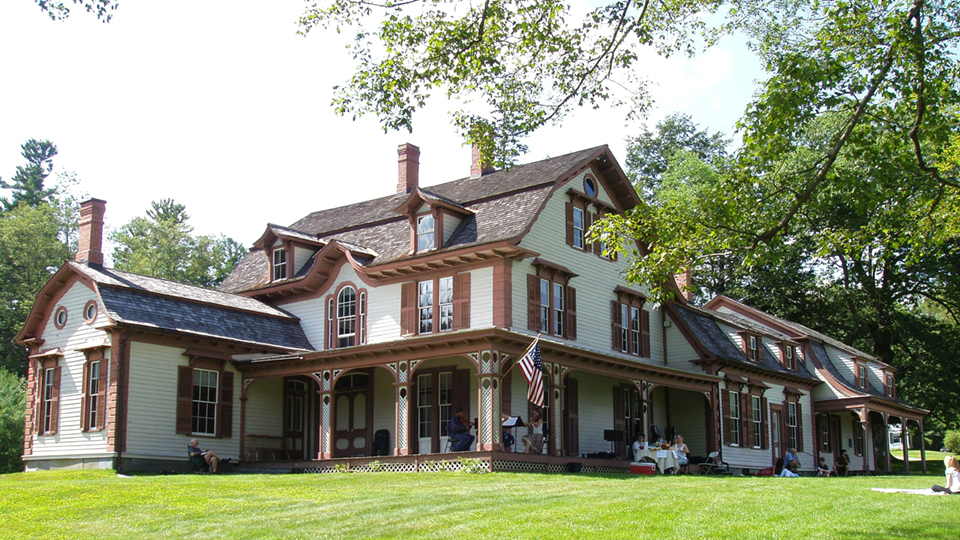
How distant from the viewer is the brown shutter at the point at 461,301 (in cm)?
2567

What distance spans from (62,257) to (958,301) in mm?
45226

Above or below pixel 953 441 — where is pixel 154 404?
above

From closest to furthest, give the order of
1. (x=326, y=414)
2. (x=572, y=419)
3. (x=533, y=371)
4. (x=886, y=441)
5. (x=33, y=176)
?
(x=533, y=371) < (x=326, y=414) < (x=572, y=419) < (x=886, y=441) < (x=33, y=176)

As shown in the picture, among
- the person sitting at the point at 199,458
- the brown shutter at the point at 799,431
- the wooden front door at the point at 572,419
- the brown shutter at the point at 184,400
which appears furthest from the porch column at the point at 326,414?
the brown shutter at the point at 799,431

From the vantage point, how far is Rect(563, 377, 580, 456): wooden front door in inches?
1040

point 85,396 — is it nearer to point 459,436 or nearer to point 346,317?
point 346,317

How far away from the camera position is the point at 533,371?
70.0 feet

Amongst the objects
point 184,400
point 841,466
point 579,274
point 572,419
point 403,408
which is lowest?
point 841,466

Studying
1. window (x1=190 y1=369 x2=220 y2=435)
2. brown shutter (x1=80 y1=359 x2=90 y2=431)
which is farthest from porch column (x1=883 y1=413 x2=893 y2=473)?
brown shutter (x1=80 y1=359 x2=90 y2=431)

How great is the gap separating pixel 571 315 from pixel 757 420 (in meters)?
10.3

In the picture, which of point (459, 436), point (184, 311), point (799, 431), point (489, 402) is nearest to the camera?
point (489, 402)

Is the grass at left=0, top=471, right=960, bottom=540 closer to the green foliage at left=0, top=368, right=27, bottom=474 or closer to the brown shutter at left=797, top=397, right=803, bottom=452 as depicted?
the green foliage at left=0, top=368, right=27, bottom=474

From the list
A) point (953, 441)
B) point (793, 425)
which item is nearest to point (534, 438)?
point (793, 425)

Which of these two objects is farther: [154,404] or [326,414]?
[326,414]
